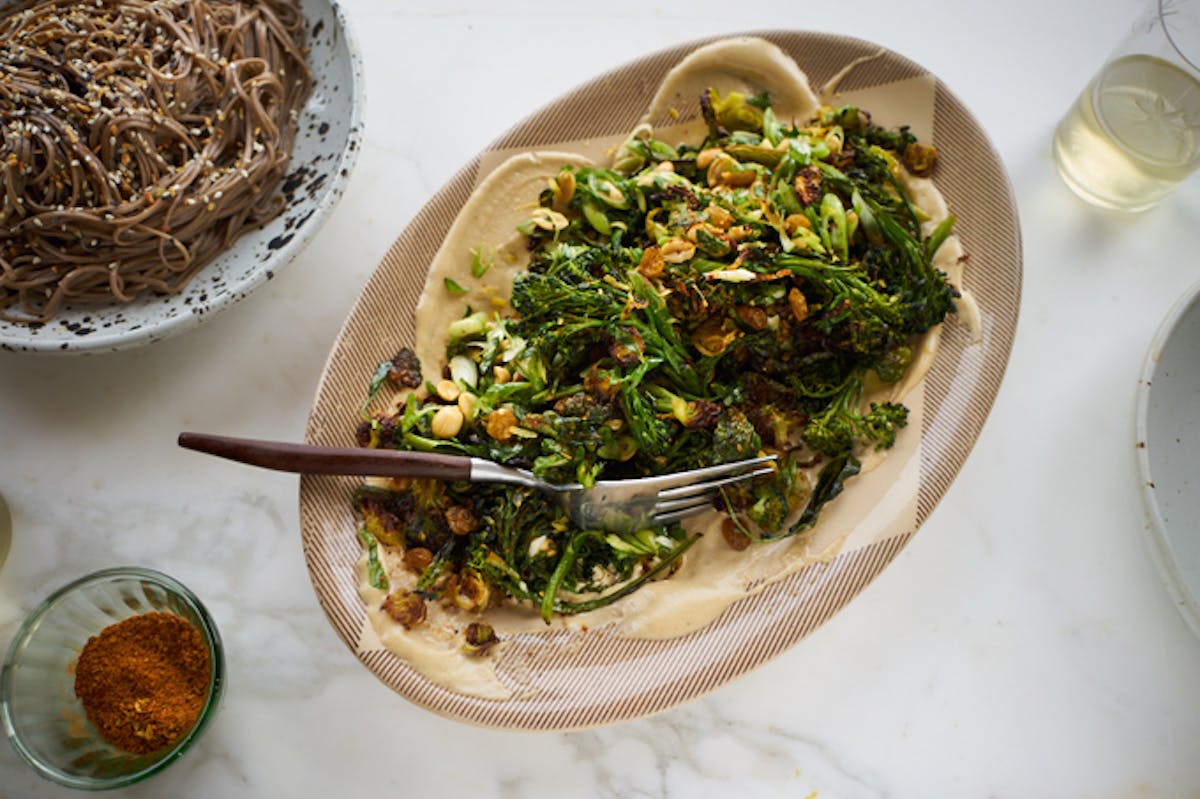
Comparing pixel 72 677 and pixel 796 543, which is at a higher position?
pixel 796 543

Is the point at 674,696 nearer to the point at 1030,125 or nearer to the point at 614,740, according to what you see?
the point at 614,740

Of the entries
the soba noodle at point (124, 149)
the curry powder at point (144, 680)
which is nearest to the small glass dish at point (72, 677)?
the curry powder at point (144, 680)

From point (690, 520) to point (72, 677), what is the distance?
194 cm

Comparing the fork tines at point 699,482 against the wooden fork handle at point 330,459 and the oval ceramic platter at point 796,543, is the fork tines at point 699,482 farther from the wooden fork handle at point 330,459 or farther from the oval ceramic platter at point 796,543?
the wooden fork handle at point 330,459

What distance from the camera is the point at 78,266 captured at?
2822 mm

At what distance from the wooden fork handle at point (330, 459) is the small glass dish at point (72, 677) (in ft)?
1.60

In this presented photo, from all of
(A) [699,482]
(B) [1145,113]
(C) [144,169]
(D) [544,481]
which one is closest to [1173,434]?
(B) [1145,113]

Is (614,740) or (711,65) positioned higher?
(711,65)

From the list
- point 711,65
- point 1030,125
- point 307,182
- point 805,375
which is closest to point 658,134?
point 711,65

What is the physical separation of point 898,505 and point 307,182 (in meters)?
2.04

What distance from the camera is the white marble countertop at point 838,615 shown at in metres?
2.82

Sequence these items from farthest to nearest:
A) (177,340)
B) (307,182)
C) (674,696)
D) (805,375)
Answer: (177,340)
(307,182)
(805,375)
(674,696)

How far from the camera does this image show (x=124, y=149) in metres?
2.81

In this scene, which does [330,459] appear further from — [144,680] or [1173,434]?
[1173,434]
